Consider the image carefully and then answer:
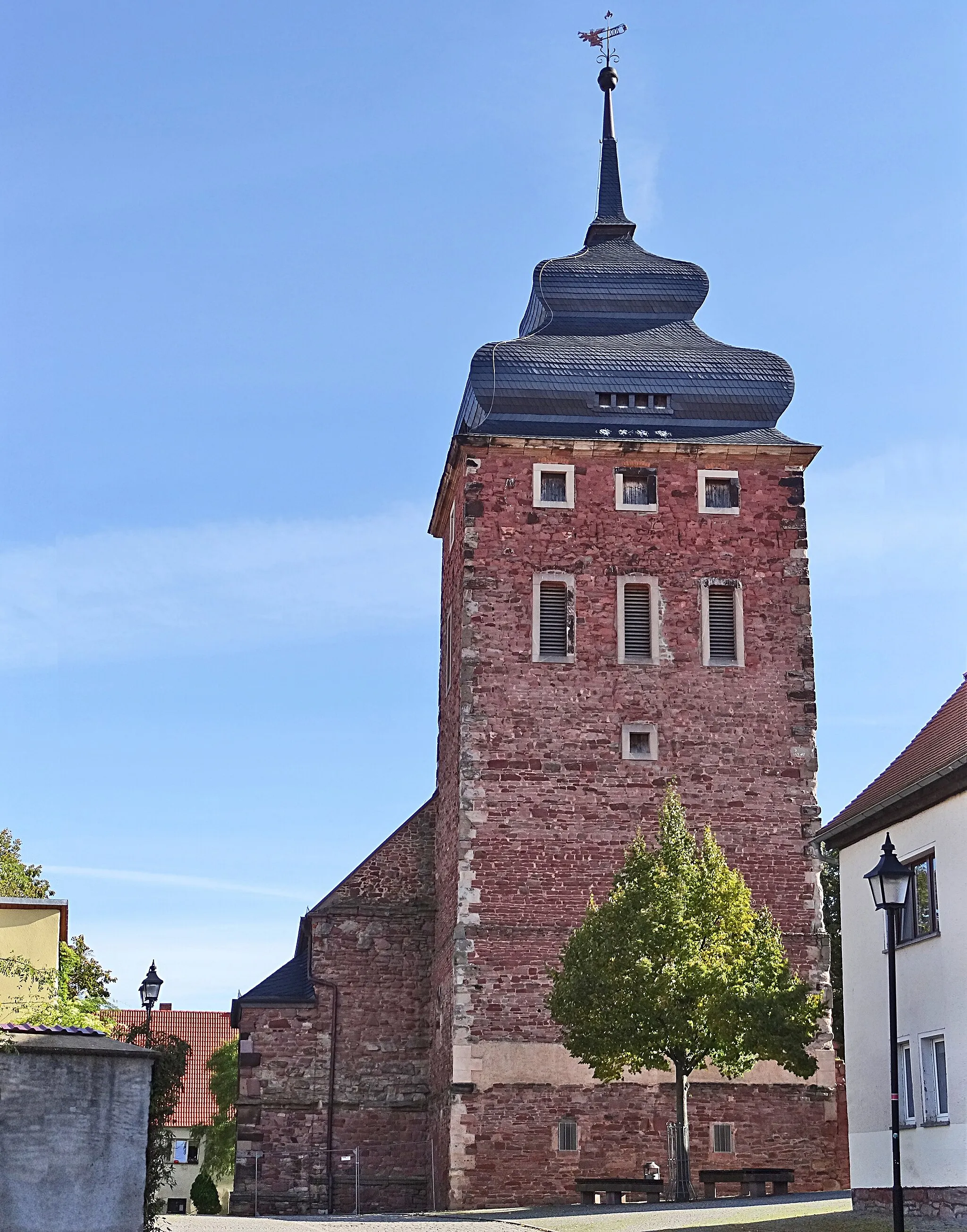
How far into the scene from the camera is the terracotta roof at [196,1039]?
54.5 m

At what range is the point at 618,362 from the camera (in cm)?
Result: 3538

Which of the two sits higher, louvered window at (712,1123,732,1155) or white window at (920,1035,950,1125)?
white window at (920,1035,950,1125)

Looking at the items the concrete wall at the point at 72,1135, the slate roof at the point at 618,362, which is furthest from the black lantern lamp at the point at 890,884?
the slate roof at the point at 618,362

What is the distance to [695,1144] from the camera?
3042 cm

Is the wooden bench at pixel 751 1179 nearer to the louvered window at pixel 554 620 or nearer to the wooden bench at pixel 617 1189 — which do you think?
the wooden bench at pixel 617 1189

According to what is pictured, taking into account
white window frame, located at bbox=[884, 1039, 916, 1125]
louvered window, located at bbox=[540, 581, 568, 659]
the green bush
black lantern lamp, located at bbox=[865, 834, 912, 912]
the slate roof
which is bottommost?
the green bush

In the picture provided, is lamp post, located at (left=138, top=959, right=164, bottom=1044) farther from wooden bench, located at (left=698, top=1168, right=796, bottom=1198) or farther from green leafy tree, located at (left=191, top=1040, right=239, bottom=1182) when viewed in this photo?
green leafy tree, located at (left=191, top=1040, right=239, bottom=1182)

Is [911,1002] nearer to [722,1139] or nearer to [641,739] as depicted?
[722,1139]

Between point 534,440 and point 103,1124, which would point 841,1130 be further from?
point 103,1124

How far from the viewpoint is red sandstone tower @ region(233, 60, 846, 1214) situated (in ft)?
100

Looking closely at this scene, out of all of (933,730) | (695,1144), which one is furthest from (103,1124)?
(695,1144)

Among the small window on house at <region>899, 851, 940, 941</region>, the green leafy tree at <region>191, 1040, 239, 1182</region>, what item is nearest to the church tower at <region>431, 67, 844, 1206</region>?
the small window on house at <region>899, 851, 940, 941</region>

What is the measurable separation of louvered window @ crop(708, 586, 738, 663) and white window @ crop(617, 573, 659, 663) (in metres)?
1.06

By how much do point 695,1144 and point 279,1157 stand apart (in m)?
8.38
